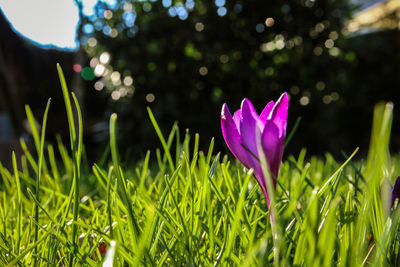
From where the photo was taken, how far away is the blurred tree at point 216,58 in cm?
324

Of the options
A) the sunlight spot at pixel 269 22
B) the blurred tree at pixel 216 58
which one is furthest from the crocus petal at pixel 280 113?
the sunlight spot at pixel 269 22

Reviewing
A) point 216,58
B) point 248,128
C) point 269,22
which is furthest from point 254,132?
point 269,22

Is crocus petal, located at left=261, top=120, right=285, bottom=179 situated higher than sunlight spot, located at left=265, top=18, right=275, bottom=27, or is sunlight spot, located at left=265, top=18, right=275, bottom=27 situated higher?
sunlight spot, located at left=265, top=18, right=275, bottom=27

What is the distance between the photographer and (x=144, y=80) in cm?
332

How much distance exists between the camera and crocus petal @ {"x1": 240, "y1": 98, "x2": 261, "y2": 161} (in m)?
0.47

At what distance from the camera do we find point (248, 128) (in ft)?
1.54

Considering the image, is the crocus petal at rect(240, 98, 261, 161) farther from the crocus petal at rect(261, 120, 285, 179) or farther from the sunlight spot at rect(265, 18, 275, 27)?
the sunlight spot at rect(265, 18, 275, 27)

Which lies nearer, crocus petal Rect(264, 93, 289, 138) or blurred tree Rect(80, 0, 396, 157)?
crocus petal Rect(264, 93, 289, 138)

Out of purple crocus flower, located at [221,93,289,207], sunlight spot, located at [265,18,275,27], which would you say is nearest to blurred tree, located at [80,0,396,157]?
sunlight spot, located at [265,18,275,27]

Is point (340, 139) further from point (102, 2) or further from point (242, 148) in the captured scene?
point (242, 148)

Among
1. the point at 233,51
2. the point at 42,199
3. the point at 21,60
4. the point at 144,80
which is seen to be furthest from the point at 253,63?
the point at 21,60

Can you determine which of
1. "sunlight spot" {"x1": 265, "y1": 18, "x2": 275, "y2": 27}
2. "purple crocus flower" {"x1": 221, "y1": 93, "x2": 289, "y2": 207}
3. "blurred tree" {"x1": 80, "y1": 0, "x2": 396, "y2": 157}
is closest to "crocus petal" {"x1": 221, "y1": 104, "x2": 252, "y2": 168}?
"purple crocus flower" {"x1": 221, "y1": 93, "x2": 289, "y2": 207}

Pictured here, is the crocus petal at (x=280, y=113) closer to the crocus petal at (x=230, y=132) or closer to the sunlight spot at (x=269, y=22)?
the crocus petal at (x=230, y=132)

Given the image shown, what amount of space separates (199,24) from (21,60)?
2.47 metres
